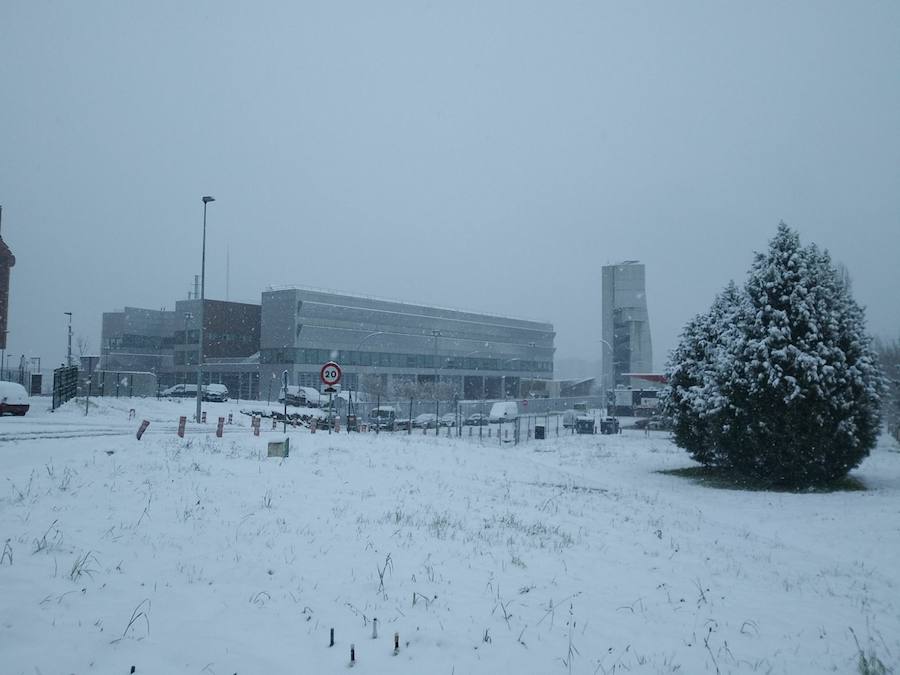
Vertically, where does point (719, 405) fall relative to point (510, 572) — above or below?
above

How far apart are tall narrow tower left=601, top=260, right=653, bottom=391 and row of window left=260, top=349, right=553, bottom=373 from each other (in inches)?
559

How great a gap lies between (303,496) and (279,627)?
563cm

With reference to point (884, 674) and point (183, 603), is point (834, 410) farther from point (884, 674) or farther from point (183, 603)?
point (183, 603)

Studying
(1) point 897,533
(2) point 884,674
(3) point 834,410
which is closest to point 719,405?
(3) point 834,410

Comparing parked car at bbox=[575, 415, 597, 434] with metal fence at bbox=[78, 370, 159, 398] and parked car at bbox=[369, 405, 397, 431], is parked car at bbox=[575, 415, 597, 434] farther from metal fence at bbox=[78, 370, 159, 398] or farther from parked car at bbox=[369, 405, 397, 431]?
metal fence at bbox=[78, 370, 159, 398]

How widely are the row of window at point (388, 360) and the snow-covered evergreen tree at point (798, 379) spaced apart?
5711 centimetres

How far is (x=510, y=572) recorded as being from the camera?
25.6 ft

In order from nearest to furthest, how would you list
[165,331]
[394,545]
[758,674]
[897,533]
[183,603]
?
[758,674]
[183,603]
[394,545]
[897,533]
[165,331]

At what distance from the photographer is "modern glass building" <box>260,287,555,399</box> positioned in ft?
252

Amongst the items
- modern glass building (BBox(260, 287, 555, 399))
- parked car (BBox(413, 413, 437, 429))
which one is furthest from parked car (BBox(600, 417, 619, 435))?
modern glass building (BBox(260, 287, 555, 399))

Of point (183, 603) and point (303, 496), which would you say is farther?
point (303, 496)

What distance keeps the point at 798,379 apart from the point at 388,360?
2642 inches

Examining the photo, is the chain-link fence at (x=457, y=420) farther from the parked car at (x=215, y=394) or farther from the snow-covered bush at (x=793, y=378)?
the snow-covered bush at (x=793, y=378)

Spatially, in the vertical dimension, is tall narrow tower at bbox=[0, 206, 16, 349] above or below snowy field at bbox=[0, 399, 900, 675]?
above
